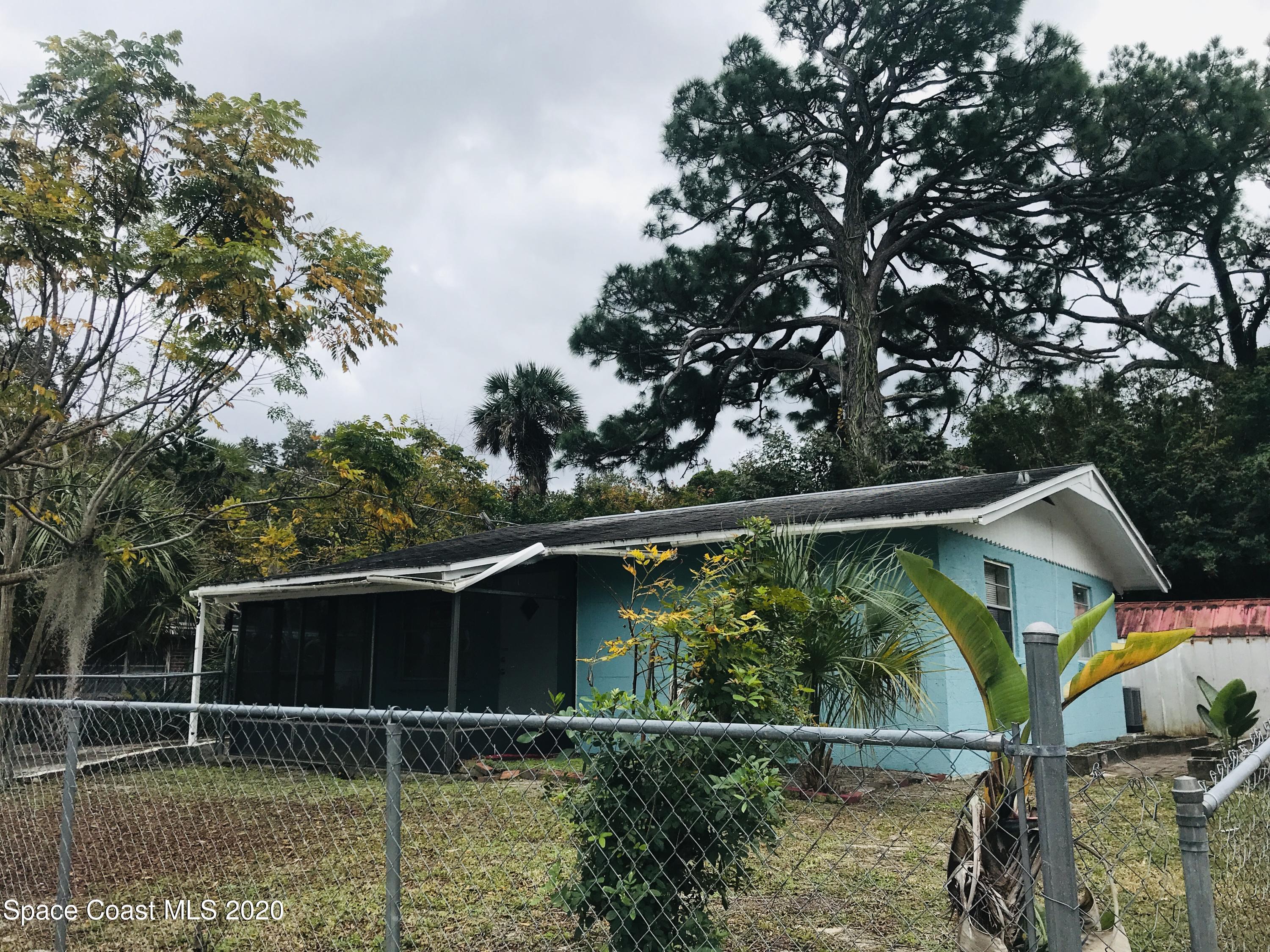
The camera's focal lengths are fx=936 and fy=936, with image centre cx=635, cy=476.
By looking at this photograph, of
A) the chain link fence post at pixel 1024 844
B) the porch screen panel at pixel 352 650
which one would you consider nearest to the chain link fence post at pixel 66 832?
the chain link fence post at pixel 1024 844

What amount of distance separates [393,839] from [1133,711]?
15.1 meters

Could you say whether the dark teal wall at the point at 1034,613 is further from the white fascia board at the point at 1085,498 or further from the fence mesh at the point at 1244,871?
the fence mesh at the point at 1244,871

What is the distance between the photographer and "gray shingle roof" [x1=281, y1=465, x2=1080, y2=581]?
10.2m

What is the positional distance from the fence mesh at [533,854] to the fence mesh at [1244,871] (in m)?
1.02

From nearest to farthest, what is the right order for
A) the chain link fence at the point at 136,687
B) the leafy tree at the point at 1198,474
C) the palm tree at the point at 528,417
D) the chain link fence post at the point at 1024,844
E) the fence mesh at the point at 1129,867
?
the chain link fence post at the point at 1024,844 → the fence mesh at the point at 1129,867 → the chain link fence at the point at 136,687 → the leafy tree at the point at 1198,474 → the palm tree at the point at 528,417

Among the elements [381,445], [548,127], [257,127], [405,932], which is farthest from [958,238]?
[405,932]

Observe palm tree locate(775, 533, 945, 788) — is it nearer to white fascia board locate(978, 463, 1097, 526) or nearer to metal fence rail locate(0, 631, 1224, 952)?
metal fence rail locate(0, 631, 1224, 952)

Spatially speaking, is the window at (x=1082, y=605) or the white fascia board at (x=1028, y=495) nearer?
the white fascia board at (x=1028, y=495)

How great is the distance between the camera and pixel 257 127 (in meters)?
8.62

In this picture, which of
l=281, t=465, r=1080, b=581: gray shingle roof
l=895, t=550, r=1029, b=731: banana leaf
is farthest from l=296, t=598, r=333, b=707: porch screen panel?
l=895, t=550, r=1029, b=731: banana leaf

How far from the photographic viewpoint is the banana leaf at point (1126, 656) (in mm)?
3434

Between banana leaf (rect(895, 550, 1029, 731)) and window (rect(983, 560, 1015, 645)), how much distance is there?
25.3ft

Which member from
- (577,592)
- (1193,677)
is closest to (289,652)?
(577,592)

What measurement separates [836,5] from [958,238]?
296 inches
